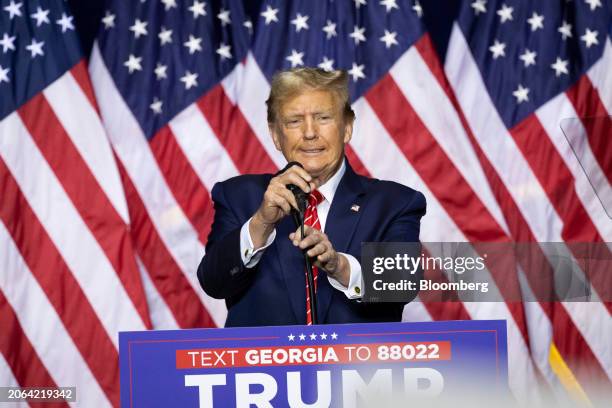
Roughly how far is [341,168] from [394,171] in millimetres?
1588

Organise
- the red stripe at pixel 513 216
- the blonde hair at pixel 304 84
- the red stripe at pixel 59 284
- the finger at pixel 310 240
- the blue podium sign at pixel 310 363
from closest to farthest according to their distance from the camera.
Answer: the blue podium sign at pixel 310 363, the finger at pixel 310 240, the blonde hair at pixel 304 84, the red stripe at pixel 59 284, the red stripe at pixel 513 216

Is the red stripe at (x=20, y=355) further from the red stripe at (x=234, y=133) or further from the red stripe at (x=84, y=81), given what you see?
the red stripe at (x=234, y=133)

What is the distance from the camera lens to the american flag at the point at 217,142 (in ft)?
12.4

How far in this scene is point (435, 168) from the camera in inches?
155

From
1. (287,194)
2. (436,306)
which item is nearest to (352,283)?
(287,194)

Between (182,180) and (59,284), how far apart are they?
65cm

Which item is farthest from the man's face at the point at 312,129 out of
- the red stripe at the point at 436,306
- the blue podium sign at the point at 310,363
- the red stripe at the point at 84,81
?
the red stripe at the point at 84,81

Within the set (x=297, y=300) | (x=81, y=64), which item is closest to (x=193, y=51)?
(x=81, y=64)

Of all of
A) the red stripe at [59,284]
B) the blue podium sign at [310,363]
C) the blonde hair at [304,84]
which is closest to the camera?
the blue podium sign at [310,363]

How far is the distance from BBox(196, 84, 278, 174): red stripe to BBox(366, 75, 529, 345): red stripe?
1.69 feet

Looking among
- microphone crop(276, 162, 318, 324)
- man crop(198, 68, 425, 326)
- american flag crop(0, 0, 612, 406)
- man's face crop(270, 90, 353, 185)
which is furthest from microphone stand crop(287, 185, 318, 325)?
american flag crop(0, 0, 612, 406)

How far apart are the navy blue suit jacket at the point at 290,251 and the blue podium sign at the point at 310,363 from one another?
49 cm

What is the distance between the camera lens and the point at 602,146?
2.18m

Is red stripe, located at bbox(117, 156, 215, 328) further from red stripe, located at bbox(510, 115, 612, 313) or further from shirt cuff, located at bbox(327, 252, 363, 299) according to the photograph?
shirt cuff, located at bbox(327, 252, 363, 299)
